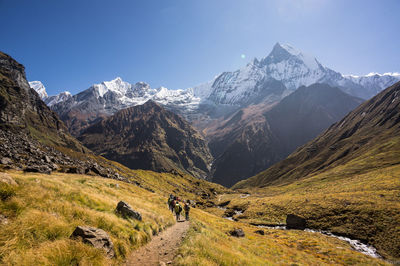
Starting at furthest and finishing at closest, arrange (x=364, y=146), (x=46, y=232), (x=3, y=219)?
(x=364, y=146) < (x=46, y=232) < (x=3, y=219)

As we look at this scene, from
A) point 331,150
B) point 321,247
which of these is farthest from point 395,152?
point 321,247

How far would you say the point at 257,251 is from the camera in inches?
887

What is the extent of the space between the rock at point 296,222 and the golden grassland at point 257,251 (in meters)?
7.12

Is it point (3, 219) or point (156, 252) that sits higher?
point (3, 219)

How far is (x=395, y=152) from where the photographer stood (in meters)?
103

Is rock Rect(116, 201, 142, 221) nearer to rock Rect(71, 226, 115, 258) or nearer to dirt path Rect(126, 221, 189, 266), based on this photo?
dirt path Rect(126, 221, 189, 266)

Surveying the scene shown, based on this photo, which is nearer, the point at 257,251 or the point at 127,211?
the point at 127,211

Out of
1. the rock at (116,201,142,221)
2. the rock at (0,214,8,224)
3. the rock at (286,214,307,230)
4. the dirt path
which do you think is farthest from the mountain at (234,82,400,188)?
the rock at (0,214,8,224)

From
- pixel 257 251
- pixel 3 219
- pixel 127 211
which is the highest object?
pixel 3 219

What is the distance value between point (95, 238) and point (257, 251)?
2158 cm

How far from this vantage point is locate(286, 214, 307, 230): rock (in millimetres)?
48625

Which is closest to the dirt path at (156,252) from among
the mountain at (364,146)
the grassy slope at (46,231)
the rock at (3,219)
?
the grassy slope at (46,231)

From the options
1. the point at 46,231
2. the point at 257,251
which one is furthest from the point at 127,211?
the point at 257,251

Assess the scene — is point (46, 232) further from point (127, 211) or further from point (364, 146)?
point (364, 146)
